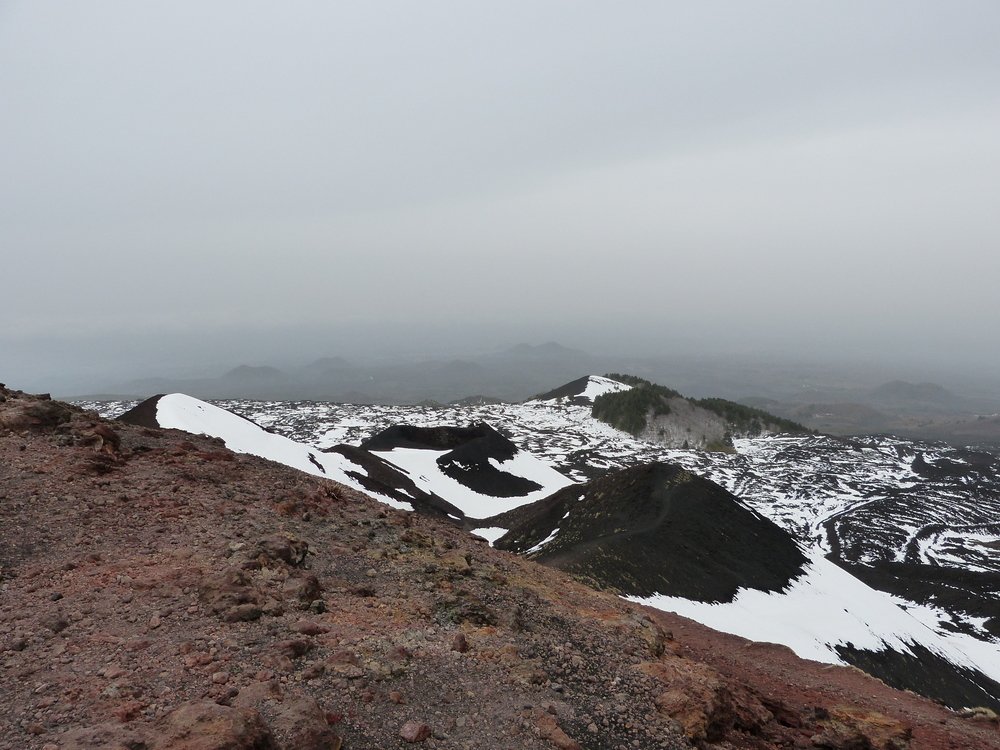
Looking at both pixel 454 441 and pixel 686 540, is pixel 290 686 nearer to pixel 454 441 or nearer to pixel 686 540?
pixel 686 540

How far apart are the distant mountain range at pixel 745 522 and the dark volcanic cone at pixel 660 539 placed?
0.09m

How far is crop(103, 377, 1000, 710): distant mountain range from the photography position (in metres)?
19.0

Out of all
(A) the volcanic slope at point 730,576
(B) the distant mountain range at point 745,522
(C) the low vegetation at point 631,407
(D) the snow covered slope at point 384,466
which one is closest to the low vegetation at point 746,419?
(C) the low vegetation at point 631,407

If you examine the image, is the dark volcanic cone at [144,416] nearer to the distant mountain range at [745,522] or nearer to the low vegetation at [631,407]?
the distant mountain range at [745,522]

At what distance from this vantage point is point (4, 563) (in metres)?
7.32

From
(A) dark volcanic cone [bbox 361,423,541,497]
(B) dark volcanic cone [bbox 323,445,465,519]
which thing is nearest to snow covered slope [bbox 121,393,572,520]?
(B) dark volcanic cone [bbox 323,445,465,519]

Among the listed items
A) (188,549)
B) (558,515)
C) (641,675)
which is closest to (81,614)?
(188,549)

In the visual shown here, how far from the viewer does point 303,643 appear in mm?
A: 6195

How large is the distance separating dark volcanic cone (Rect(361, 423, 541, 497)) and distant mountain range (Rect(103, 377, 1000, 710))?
7.3 inches

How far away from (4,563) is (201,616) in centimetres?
348

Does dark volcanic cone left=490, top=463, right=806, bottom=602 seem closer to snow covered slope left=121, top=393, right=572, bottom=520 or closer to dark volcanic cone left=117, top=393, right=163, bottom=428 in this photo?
snow covered slope left=121, top=393, right=572, bottom=520

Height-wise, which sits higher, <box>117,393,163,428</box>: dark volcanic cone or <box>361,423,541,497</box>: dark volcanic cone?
<box>117,393,163,428</box>: dark volcanic cone

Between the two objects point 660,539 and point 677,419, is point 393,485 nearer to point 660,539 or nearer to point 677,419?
point 660,539

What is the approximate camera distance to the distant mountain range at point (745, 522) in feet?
62.2
